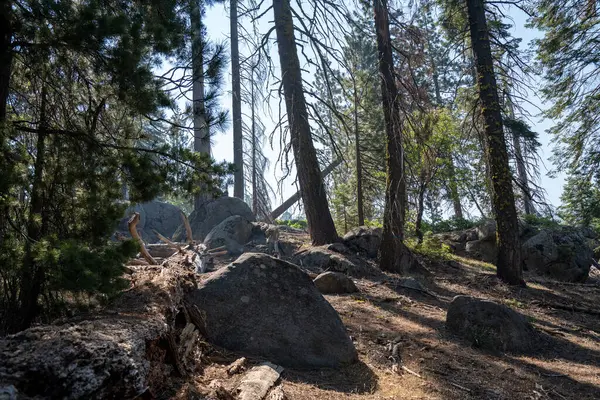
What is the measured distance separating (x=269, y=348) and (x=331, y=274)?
11.7 feet

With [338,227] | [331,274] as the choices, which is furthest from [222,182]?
[338,227]

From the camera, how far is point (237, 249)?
43.1 ft

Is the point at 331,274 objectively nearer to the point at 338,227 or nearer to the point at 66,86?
the point at 66,86

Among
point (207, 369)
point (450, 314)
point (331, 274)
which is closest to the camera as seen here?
point (207, 369)

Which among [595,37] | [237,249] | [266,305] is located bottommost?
[266,305]

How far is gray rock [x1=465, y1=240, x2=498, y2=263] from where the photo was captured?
15367mm

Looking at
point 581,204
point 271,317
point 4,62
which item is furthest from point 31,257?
point 581,204

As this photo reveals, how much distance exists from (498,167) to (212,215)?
35.0ft

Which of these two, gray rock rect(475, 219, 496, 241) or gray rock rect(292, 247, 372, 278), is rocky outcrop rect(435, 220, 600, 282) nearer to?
gray rock rect(475, 219, 496, 241)

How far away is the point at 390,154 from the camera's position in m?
10.5

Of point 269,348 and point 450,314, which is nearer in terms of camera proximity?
point 269,348

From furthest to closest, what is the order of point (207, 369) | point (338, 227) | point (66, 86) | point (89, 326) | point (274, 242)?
1. point (338, 227)
2. point (274, 242)
3. point (66, 86)
4. point (207, 369)
5. point (89, 326)

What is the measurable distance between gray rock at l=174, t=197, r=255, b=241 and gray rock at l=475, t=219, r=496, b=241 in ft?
28.5

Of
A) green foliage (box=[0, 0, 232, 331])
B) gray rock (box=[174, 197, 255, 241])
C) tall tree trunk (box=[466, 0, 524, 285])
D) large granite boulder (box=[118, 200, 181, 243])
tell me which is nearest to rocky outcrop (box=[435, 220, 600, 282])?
tall tree trunk (box=[466, 0, 524, 285])
